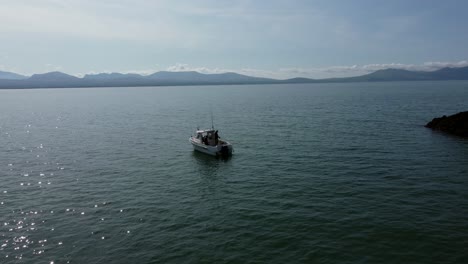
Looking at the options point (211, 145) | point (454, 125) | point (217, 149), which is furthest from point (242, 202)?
point (454, 125)

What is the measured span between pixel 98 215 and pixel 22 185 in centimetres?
1235

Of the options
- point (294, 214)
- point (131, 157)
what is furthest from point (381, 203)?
point (131, 157)

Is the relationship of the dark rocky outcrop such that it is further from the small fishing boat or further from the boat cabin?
the boat cabin

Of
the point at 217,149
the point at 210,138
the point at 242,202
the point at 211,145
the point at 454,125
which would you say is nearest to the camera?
the point at 242,202

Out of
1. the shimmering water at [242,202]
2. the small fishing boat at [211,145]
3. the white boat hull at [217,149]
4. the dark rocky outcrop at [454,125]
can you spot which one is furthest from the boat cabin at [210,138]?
the dark rocky outcrop at [454,125]

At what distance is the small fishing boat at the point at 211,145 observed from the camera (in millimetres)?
42375

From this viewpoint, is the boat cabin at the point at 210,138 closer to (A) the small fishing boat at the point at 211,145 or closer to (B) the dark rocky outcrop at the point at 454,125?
(A) the small fishing boat at the point at 211,145

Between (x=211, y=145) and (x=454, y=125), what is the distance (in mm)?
40519

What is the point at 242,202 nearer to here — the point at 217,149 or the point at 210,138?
the point at 217,149

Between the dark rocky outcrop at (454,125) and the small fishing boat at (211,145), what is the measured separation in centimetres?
3668

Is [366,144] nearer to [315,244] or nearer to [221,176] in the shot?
[221,176]

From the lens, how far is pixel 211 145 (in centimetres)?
4491

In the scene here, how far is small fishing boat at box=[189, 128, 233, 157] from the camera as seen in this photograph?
42375 millimetres

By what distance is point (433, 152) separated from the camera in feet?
135
